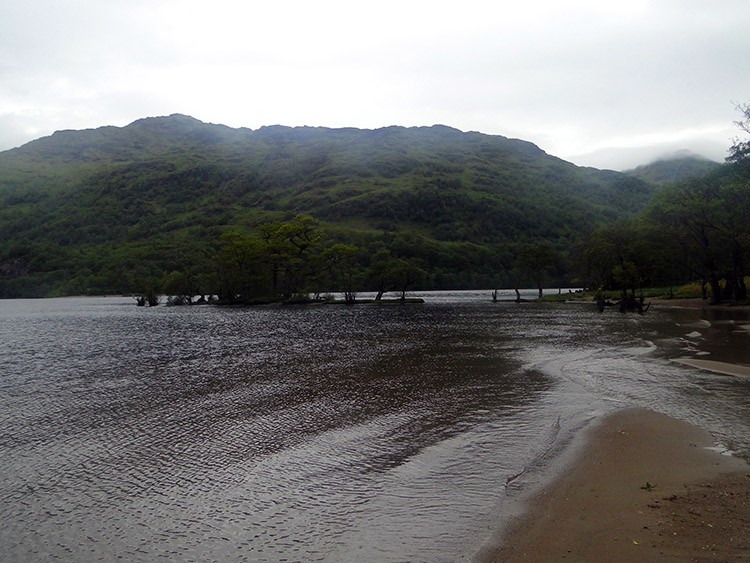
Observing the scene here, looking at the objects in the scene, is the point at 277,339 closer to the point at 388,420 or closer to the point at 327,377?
the point at 327,377

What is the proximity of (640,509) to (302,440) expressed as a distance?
8.99m

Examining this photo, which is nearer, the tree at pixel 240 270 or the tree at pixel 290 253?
the tree at pixel 240 270

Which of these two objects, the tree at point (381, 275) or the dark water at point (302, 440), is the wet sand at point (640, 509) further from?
the tree at point (381, 275)

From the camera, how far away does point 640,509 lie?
29.5 feet

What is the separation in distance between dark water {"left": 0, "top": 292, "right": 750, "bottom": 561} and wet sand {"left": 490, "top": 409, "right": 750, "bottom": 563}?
0.82 m

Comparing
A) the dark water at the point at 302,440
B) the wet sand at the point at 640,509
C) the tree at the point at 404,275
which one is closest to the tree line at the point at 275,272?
the tree at the point at 404,275

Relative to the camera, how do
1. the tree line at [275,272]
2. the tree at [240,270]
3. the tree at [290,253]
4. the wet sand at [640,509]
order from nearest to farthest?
the wet sand at [640,509] → the tree at [240,270] → the tree line at [275,272] → the tree at [290,253]

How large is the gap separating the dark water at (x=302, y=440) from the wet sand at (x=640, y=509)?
32.3 inches

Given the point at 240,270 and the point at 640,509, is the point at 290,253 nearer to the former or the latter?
the point at 240,270

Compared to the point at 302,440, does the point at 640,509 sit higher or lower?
higher

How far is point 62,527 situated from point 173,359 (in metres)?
24.0

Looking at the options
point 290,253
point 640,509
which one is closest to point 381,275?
point 290,253

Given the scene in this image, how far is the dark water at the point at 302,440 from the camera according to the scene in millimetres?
8898

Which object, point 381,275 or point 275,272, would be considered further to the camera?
point 275,272
